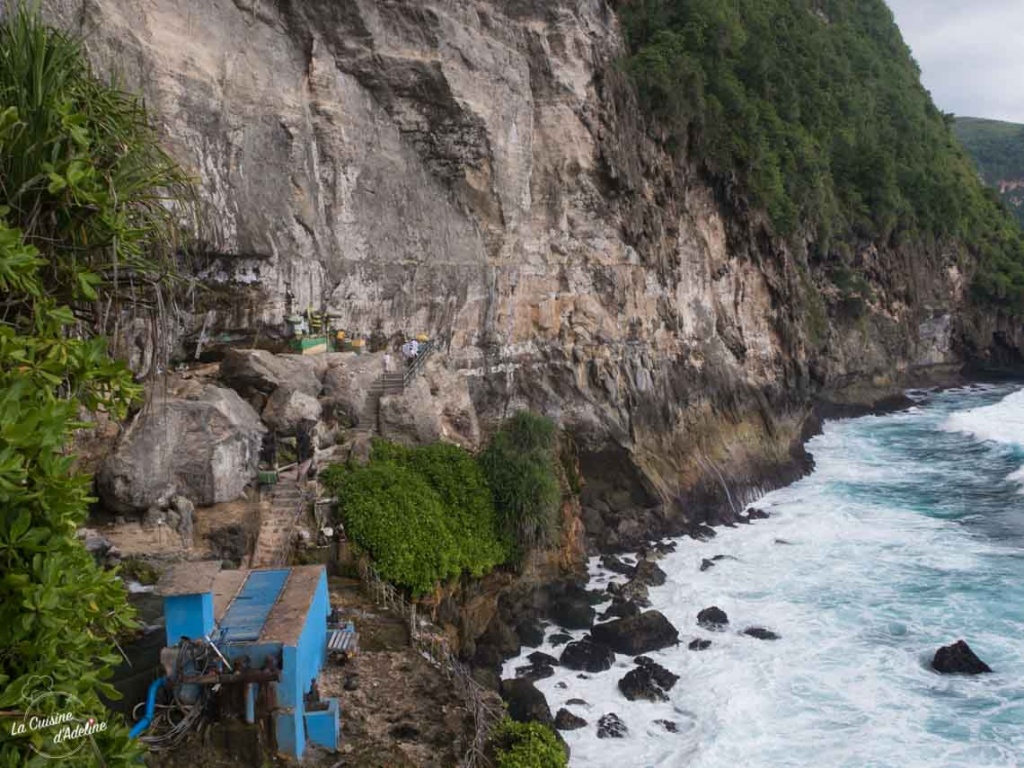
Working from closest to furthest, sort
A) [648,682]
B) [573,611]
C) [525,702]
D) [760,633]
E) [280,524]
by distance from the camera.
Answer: [525,702]
[280,524]
[648,682]
[760,633]
[573,611]

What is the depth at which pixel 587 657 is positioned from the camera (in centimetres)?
1639

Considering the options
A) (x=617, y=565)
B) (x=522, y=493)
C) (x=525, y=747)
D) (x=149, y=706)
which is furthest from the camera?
(x=617, y=565)

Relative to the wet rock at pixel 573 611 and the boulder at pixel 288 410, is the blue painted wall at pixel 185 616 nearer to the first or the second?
the boulder at pixel 288 410

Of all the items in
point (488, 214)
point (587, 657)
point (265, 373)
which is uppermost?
point (488, 214)

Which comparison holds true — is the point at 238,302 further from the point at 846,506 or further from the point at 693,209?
the point at 846,506

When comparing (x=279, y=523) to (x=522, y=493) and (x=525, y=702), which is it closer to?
(x=522, y=493)

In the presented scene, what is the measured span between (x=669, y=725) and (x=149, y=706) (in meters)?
9.59

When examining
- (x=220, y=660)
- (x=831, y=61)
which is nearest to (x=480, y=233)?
(x=220, y=660)

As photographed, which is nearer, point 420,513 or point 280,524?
point 280,524

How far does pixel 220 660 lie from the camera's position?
8758 millimetres

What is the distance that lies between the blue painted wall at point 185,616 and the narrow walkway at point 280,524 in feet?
16.4

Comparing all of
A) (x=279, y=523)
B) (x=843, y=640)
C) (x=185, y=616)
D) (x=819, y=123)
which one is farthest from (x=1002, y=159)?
(x=185, y=616)

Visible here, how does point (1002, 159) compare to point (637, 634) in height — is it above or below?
above

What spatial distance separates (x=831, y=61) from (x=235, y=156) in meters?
39.0
